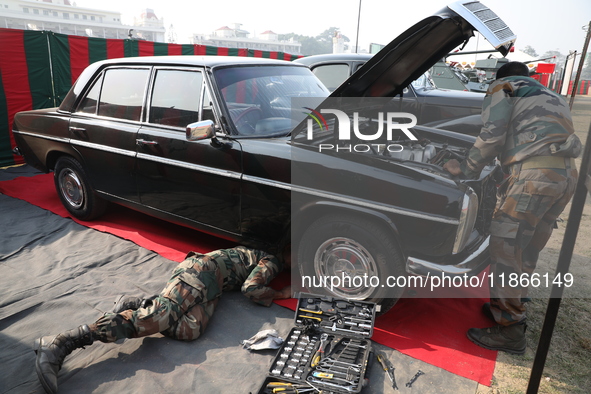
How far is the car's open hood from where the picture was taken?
242 cm

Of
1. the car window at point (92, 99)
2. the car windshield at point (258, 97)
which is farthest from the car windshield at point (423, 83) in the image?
the car window at point (92, 99)

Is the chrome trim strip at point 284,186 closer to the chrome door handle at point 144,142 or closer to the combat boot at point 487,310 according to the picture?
the chrome door handle at point 144,142

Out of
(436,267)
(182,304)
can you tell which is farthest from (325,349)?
(182,304)

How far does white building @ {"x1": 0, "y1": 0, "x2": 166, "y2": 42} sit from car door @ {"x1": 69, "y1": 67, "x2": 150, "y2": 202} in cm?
8067

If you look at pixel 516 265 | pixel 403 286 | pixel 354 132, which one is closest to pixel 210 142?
pixel 354 132

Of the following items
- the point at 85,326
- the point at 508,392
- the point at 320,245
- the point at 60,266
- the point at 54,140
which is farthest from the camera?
the point at 54,140

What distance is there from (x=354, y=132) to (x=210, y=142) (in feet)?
3.84

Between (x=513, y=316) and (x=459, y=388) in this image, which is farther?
(x=513, y=316)

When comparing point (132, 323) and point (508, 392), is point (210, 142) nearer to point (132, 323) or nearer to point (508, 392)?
point (132, 323)

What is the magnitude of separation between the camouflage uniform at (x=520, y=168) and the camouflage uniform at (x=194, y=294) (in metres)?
1.65

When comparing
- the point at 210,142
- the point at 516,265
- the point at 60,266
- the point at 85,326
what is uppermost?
the point at 210,142

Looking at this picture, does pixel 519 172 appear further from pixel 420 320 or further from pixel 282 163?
pixel 282 163

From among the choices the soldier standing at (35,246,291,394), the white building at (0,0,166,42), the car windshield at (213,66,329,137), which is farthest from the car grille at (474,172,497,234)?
the white building at (0,0,166,42)

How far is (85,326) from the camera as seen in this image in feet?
8.54
